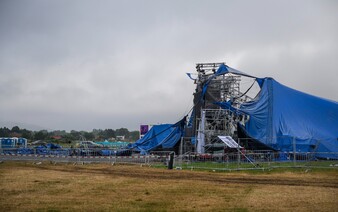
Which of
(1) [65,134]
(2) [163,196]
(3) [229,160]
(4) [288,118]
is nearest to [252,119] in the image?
(4) [288,118]

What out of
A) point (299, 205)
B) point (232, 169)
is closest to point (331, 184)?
point (299, 205)

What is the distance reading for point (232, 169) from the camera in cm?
2266

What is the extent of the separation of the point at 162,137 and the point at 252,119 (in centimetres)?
1098

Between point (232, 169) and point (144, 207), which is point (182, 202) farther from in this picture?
point (232, 169)

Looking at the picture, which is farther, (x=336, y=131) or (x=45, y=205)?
(x=336, y=131)

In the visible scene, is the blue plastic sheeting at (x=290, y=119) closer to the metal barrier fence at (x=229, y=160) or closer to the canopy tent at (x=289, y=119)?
the canopy tent at (x=289, y=119)

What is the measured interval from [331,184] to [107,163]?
1742cm

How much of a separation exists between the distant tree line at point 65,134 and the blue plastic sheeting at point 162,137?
5903 cm

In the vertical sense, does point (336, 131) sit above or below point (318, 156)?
above

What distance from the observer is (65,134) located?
455 feet

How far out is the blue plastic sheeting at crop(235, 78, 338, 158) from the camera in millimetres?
30266

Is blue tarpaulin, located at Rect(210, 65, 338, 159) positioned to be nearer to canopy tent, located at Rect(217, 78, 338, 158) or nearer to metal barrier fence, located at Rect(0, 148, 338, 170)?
canopy tent, located at Rect(217, 78, 338, 158)

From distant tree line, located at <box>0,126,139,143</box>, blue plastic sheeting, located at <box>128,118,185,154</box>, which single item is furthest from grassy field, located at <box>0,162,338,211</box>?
distant tree line, located at <box>0,126,139,143</box>

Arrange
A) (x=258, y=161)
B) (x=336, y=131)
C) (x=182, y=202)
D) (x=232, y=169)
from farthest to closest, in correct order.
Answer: (x=336, y=131) → (x=258, y=161) → (x=232, y=169) → (x=182, y=202)
